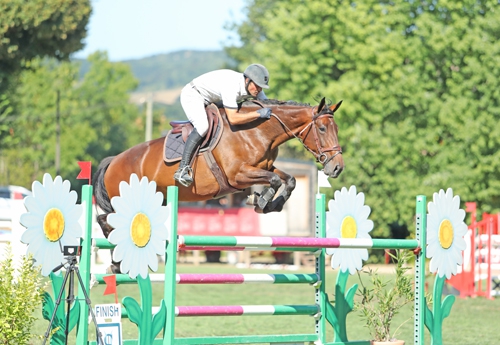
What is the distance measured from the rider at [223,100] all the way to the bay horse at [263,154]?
13 cm

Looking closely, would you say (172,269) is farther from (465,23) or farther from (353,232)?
(465,23)

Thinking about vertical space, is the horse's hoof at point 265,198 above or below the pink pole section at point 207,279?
above

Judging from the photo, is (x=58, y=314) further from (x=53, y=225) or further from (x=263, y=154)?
(x=263, y=154)

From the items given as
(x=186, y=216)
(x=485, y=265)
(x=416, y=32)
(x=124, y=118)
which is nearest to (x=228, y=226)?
(x=186, y=216)

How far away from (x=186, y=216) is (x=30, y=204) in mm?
17669

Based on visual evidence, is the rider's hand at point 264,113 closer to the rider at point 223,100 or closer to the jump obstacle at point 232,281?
the rider at point 223,100

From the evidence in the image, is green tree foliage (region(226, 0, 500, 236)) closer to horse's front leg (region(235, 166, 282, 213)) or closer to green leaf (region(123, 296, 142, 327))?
horse's front leg (region(235, 166, 282, 213))

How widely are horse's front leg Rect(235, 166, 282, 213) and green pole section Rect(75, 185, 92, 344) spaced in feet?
6.64

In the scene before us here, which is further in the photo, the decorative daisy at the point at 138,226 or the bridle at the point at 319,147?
the bridle at the point at 319,147

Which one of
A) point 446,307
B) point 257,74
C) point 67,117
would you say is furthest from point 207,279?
point 67,117

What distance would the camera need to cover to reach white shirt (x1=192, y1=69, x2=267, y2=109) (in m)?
6.89

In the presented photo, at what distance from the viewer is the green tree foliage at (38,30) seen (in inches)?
758

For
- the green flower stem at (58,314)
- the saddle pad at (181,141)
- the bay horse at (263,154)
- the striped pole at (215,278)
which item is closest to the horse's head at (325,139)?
the bay horse at (263,154)

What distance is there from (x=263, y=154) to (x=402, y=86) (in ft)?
59.4
